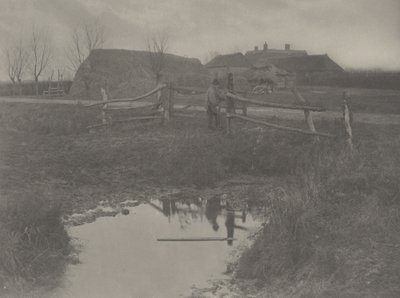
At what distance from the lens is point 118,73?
38.8 meters

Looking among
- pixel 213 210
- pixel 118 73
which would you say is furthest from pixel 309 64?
pixel 213 210

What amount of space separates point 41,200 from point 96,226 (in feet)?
3.67

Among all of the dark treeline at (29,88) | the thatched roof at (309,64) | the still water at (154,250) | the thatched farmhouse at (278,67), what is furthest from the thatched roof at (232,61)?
the still water at (154,250)

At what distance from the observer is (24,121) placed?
1792 centimetres

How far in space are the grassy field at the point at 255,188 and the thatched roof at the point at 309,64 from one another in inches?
1718

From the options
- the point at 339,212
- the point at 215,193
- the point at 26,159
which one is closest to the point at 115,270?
the point at 339,212

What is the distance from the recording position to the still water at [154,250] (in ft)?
19.0

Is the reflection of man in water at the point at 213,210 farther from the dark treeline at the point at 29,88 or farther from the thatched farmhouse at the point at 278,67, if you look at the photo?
the dark treeline at the point at 29,88

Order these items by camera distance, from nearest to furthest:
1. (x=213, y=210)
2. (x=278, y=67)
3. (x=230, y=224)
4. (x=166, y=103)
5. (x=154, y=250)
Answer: (x=154, y=250)
(x=230, y=224)
(x=213, y=210)
(x=166, y=103)
(x=278, y=67)

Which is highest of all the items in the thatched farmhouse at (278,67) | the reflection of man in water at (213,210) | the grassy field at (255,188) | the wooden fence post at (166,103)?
the thatched farmhouse at (278,67)

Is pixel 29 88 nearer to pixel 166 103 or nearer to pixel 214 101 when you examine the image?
pixel 166 103

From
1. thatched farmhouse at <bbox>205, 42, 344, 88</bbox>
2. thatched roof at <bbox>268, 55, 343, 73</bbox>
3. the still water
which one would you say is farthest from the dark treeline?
the still water

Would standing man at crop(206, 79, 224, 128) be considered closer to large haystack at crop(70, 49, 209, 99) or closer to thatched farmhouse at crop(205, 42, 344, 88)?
large haystack at crop(70, 49, 209, 99)

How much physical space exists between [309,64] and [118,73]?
2611 cm
